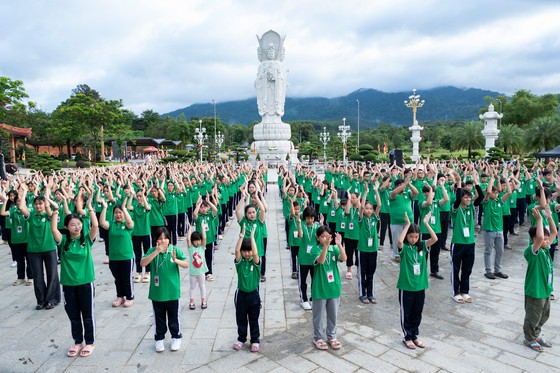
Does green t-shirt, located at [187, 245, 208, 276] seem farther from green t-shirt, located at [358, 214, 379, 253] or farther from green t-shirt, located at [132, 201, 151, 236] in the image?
green t-shirt, located at [358, 214, 379, 253]

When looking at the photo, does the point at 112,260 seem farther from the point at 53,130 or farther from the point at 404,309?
the point at 53,130

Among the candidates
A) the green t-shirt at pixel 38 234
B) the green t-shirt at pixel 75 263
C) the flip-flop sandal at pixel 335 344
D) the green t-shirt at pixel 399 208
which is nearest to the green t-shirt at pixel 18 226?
the green t-shirt at pixel 38 234

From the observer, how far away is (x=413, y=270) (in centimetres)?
472

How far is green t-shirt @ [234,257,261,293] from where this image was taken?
4602mm

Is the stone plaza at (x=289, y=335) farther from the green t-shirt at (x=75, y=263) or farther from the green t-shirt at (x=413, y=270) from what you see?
the green t-shirt at (x=75, y=263)

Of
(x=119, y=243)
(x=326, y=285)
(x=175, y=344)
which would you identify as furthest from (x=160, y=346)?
(x=326, y=285)

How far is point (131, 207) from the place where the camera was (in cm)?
692

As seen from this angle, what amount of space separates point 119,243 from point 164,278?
65.1 inches

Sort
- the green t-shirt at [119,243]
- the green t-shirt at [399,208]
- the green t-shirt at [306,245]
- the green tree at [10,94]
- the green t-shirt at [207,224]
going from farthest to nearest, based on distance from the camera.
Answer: the green tree at [10,94] → the green t-shirt at [399,208] → the green t-shirt at [207,224] → the green t-shirt at [119,243] → the green t-shirt at [306,245]

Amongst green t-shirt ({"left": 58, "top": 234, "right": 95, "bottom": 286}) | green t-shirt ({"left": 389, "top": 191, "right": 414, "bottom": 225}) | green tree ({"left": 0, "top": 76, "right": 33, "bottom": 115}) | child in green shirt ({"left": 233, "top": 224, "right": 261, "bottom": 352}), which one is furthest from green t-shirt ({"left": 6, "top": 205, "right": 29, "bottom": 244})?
green tree ({"left": 0, "top": 76, "right": 33, "bottom": 115})

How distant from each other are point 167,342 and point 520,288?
5.76m

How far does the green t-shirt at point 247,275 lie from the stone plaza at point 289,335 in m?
0.81

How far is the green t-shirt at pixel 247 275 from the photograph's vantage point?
4.60 metres

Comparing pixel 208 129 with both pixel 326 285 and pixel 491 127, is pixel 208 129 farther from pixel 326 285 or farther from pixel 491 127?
pixel 326 285
